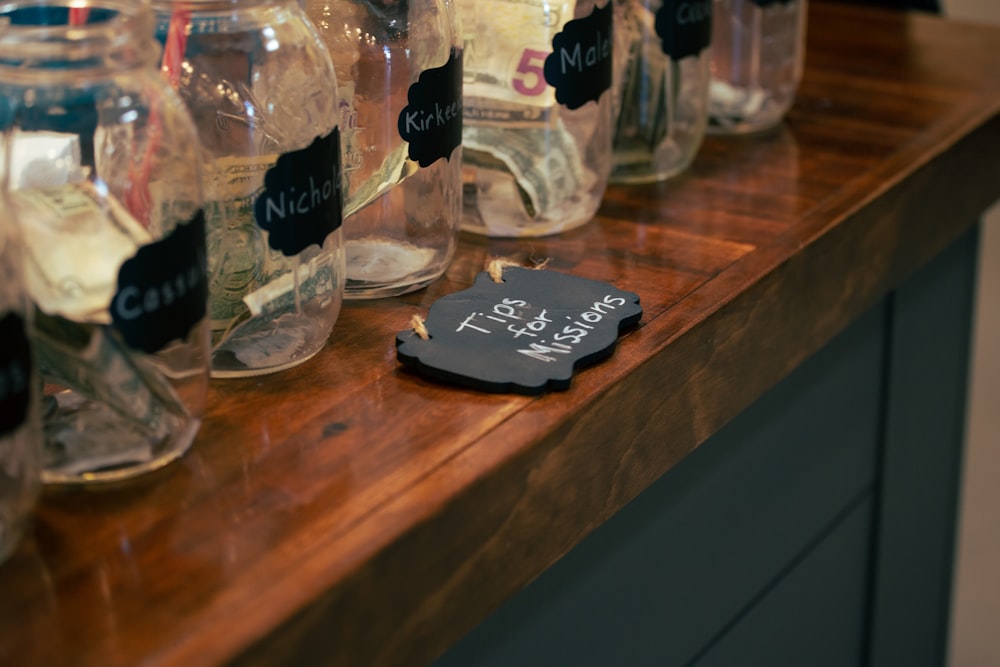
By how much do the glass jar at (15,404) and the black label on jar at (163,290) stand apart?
2.0 inches

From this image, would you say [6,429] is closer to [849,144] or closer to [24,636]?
[24,636]

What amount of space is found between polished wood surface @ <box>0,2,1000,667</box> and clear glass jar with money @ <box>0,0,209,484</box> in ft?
0.15

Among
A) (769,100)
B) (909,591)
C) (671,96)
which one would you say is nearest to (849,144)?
(769,100)

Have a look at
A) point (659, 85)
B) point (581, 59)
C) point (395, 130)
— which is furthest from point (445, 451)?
point (659, 85)

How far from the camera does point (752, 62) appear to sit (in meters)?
1.36

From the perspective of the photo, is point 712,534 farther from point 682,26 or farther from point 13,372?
point 13,372

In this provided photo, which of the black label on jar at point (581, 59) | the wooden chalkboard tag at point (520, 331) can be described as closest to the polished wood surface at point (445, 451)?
the wooden chalkboard tag at point (520, 331)

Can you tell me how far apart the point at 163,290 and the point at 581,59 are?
1.47ft

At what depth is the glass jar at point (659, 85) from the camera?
3.72ft

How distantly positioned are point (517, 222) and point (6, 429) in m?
0.54

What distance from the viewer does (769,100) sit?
4.49ft

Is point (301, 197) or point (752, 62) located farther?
point (752, 62)

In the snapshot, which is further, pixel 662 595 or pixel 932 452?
pixel 932 452

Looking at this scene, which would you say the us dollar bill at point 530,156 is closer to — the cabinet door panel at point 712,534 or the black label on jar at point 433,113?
the black label on jar at point 433,113
